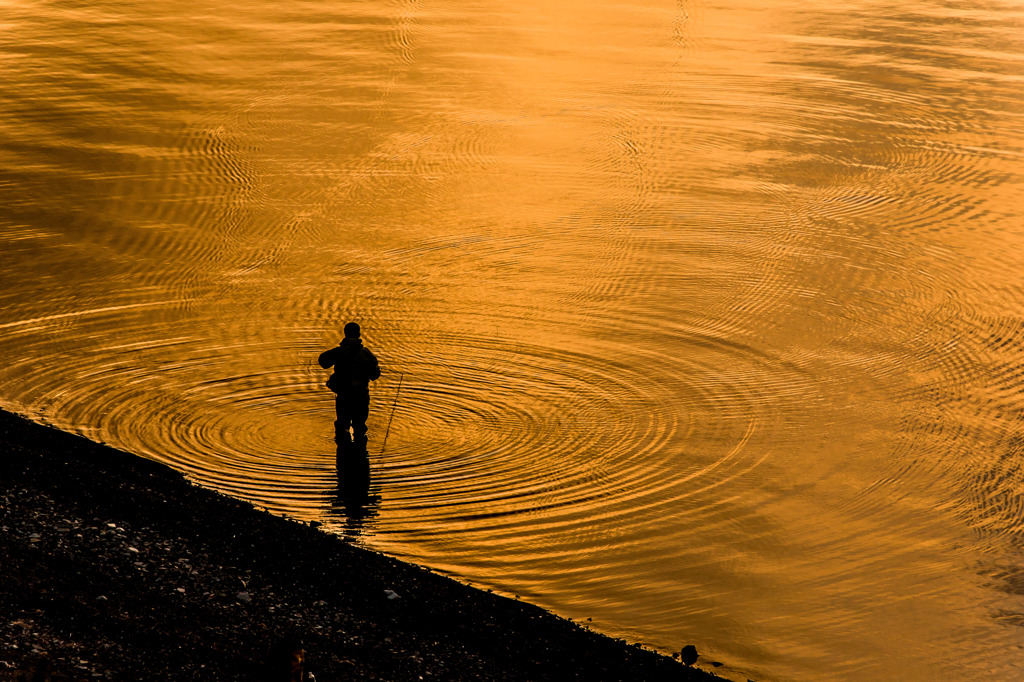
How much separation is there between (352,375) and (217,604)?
4322 millimetres

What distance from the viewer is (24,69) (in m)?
30.6

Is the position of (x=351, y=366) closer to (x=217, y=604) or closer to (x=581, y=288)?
(x=217, y=604)

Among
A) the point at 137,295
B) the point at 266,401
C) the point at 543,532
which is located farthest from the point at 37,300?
the point at 543,532

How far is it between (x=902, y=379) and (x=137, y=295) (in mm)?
12356

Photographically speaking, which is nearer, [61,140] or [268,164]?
[268,164]

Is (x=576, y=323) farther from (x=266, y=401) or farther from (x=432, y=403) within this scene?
(x=266, y=401)

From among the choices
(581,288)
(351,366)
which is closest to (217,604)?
A: (351,366)

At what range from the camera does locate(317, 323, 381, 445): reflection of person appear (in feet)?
43.0

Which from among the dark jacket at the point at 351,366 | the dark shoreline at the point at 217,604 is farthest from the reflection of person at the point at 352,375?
the dark shoreline at the point at 217,604

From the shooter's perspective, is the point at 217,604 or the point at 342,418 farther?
the point at 342,418

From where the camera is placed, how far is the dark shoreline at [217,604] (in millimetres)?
8289

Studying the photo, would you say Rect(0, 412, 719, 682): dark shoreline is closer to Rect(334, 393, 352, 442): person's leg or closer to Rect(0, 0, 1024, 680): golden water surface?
Rect(0, 0, 1024, 680): golden water surface

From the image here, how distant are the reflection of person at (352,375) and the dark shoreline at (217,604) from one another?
2.32 m

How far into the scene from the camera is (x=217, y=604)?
9.19 meters
